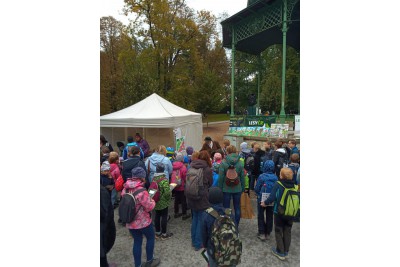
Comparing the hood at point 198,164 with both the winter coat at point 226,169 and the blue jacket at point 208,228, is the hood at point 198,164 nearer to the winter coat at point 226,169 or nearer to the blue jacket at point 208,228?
the winter coat at point 226,169

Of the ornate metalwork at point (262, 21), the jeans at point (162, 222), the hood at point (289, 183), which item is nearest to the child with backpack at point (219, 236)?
the hood at point (289, 183)

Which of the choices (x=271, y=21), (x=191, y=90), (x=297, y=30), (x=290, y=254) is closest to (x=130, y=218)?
(x=290, y=254)

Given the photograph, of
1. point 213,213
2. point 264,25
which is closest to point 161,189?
point 213,213

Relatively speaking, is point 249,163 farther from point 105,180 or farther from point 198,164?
point 105,180

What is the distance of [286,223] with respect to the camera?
3365 mm

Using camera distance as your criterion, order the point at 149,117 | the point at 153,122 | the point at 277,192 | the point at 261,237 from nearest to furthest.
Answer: the point at 277,192
the point at 261,237
the point at 153,122
the point at 149,117

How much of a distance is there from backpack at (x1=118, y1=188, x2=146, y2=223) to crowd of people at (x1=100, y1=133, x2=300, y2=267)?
0.07ft

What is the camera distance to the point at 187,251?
3672mm

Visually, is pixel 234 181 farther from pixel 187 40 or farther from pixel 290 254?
pixel 187 40

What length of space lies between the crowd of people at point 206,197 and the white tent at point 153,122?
88.6 inches

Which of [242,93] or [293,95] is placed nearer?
[293,95]

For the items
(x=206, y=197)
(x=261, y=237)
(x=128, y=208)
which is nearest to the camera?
(x=128, y=208)

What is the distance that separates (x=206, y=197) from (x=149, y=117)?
452 cm

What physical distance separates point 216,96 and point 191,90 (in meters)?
3.38
